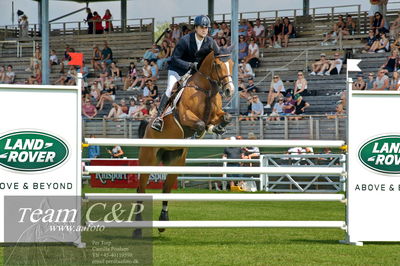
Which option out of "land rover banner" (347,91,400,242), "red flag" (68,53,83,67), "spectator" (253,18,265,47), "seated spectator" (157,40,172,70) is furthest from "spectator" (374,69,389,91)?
"red flag" (68,53,83,67)

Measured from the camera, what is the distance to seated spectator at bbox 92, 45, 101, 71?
35500mm

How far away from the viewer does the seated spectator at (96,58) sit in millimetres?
35500

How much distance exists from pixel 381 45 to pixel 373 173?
1886cm

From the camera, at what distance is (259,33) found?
107 feet

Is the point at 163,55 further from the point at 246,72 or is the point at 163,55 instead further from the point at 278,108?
the point at 278,108

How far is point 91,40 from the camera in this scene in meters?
39.4

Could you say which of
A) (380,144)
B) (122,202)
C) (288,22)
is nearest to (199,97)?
(122,202)

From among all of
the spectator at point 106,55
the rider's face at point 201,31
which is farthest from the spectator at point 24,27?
the rider's face at point 201,31

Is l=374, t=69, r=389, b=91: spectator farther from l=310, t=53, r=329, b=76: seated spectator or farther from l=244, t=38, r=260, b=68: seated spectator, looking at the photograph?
l=244, t=38, r=260, b=68: seated spectator

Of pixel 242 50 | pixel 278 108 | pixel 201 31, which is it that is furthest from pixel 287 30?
pixel 201 31

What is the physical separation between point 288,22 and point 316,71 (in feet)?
15.6

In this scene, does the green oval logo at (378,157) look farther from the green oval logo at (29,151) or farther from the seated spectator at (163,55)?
the seated spectator at (163,55)

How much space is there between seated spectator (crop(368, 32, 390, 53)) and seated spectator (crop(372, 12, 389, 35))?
219 millimetres

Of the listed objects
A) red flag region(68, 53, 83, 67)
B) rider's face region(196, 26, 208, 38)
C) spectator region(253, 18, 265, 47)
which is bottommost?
red flag region(68, 53, 83, 67)
